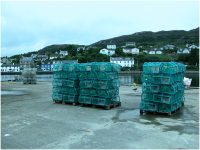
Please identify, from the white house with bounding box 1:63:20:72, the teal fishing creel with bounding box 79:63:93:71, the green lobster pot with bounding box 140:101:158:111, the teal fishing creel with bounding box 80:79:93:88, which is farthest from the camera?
the white house with bounding box 1:63:20:72

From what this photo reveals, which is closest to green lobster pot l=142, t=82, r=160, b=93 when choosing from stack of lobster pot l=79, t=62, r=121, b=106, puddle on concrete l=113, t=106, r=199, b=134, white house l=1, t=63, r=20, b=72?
puddle on concrete l=113, t=106, r=199, b=134

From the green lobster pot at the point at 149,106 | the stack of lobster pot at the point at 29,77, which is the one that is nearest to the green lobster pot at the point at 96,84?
the green lobster pot at the point at 149,106

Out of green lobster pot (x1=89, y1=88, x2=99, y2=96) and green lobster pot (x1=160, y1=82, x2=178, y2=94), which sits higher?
green lobster pot (x1=160, y1=82, x2=178, y2=94)

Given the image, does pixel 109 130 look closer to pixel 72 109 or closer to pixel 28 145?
pixel 28 145

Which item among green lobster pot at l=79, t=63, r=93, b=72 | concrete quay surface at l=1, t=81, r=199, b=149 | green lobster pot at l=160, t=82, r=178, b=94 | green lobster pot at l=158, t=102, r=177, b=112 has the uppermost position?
green lobster pot at l=79, t=63, r=93, b=72

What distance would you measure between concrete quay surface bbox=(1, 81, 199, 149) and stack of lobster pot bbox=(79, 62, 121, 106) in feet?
2.82

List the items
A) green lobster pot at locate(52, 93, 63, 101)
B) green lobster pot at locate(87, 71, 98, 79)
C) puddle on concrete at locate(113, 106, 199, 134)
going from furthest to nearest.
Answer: green lobster pot at locate(52, 93, 63, 101) < green lobster pot at locate(87, 71, 98, 79) < puddle on concrete at locate(113, 106, 199, 134)

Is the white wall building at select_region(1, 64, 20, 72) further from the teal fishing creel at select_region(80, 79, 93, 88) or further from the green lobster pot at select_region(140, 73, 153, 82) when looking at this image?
the green lobster pot at select_region(140, 73, 153, 82)

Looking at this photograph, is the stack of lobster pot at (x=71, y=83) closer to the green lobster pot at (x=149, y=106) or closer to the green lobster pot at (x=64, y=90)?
the green lobster pot at (x=64, y=90)

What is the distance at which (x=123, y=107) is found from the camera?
12.5 m

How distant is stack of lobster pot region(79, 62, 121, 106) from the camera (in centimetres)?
1177

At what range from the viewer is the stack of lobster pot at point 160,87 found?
32.6ft

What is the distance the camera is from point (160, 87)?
10.1 metres

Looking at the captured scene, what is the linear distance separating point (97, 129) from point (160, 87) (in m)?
4.16
